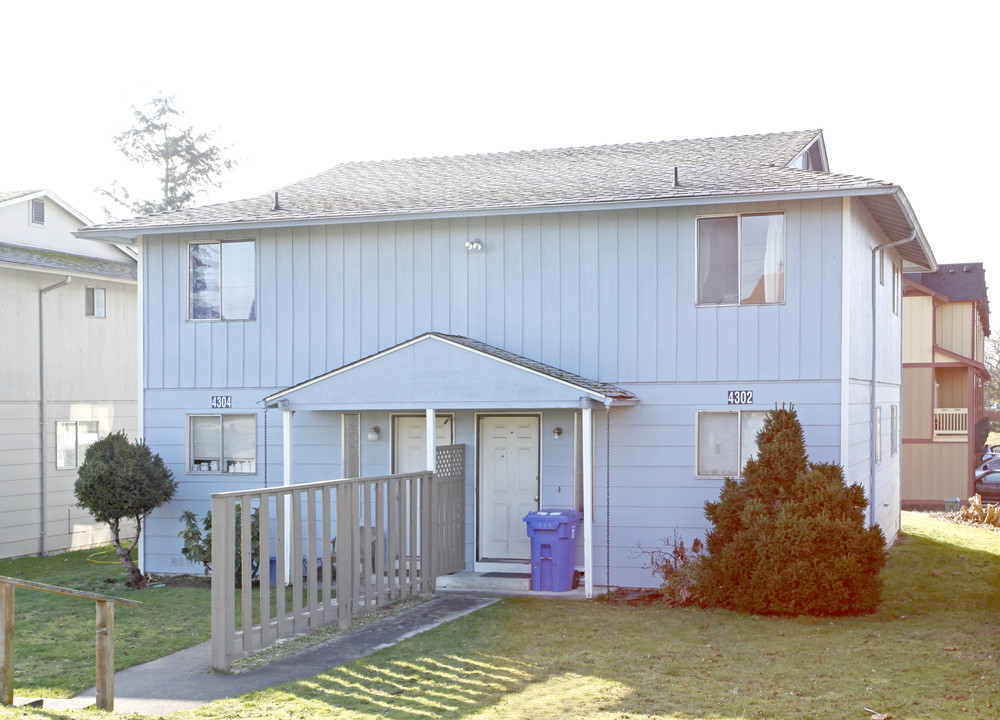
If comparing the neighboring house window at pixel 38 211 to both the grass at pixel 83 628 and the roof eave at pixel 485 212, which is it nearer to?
the roof eave at pixel 485 212

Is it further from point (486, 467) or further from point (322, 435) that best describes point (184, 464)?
point (486, 467)

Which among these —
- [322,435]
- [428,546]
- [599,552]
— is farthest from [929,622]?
[322,435]

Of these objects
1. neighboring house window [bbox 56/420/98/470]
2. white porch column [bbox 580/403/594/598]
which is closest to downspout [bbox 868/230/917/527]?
white porch column [bbox 580/403/594/598]

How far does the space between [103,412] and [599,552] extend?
36.5ft

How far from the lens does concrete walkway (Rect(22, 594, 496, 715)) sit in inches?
331

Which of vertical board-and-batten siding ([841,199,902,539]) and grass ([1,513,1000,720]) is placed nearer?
grass ([1,513,1000,720])

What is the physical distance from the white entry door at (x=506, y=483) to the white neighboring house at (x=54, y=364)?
8.82 metres

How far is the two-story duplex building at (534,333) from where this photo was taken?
13516 mm

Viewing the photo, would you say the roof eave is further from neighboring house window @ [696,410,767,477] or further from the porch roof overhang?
neighboring house window @ [696,410,767,477]

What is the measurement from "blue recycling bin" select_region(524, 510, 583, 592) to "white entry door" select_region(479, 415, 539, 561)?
1.26 m

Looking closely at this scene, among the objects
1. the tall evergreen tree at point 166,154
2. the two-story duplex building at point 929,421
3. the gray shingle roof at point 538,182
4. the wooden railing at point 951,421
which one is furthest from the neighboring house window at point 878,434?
the tall evergreen tree at point 166,154

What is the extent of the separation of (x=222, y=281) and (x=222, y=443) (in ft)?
7.88

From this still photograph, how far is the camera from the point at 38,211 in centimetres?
2052

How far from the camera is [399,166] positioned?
18.8m
